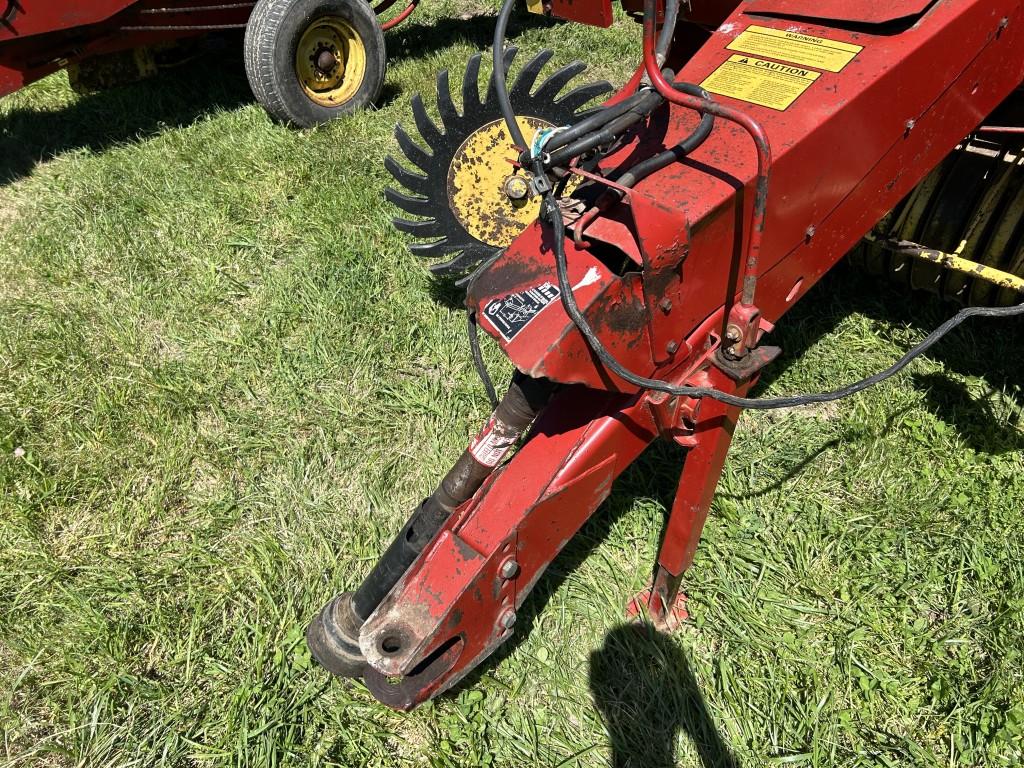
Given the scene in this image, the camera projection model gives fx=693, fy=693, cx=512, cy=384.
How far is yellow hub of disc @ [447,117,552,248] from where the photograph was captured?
2750 mm

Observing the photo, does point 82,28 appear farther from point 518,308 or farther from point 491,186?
point 518,308

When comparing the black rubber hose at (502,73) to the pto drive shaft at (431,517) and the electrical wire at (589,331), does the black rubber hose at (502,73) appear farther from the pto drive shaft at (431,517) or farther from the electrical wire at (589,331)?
the pto drive shaft at (431,517)

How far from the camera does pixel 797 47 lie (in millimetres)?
1687

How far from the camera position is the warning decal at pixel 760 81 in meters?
1.56

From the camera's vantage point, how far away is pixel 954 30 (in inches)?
63.5

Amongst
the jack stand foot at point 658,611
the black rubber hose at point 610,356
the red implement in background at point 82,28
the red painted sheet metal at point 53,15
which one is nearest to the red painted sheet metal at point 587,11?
the black rubber hose at point 610,356

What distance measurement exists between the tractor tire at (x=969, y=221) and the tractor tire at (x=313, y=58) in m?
3.51

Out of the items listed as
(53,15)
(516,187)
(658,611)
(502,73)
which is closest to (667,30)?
(502,73)

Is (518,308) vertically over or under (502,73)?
under

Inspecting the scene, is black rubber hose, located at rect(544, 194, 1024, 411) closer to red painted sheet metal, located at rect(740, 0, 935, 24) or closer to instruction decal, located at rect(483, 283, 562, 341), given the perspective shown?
instruction decal, located at rect(483, 283, 562, 341)

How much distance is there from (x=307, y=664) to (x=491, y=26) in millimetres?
5938

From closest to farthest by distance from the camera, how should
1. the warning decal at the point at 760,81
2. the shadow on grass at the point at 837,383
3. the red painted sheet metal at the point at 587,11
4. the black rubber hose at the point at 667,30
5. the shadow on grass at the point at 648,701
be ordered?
the black rubber hose at the point at 667,30 → the warning decal at the point at 760,81 → the shadow on grass at the point at 648,701 → the shadow on grass at the point at 837,383 → the red painted sheet metal at the point at 587,11

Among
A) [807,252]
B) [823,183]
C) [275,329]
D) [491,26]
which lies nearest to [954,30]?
[823,183]

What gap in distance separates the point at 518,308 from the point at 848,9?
1.15m
